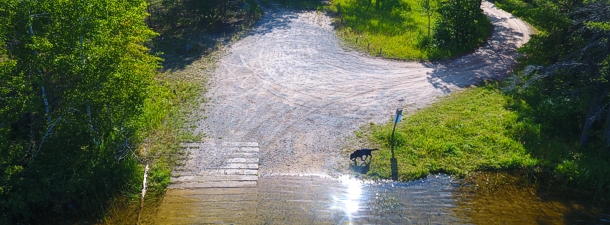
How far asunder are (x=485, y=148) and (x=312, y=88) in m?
9.29

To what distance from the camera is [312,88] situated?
2239 centimetres

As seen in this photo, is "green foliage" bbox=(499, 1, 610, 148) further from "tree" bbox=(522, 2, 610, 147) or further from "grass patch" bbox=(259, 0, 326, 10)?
"grass patch" bbox=(259, 0, 326, 10)

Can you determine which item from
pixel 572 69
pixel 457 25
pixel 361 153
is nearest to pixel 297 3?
pixel 457 25

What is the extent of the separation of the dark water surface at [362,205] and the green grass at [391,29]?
12339 millimetres

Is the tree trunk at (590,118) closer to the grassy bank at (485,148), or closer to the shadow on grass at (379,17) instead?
the grassy bank at (485,148)

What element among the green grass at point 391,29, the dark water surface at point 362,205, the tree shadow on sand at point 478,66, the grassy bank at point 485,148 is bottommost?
the dark water surface at point 362,205

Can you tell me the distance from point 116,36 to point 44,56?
2443 mm

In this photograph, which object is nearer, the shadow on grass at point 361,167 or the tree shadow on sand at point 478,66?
the shadow on grass at point 361,167

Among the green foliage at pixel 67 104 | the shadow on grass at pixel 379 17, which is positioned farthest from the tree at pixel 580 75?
the green foliage at pixel 67 104

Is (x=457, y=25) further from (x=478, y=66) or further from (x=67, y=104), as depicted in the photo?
(x=67, y=104)

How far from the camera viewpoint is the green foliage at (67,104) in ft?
40.7

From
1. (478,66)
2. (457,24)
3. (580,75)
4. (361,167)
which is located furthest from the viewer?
(457,24)

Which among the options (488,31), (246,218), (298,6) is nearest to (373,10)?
(298,6)

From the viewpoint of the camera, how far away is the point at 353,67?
81.4 feet
